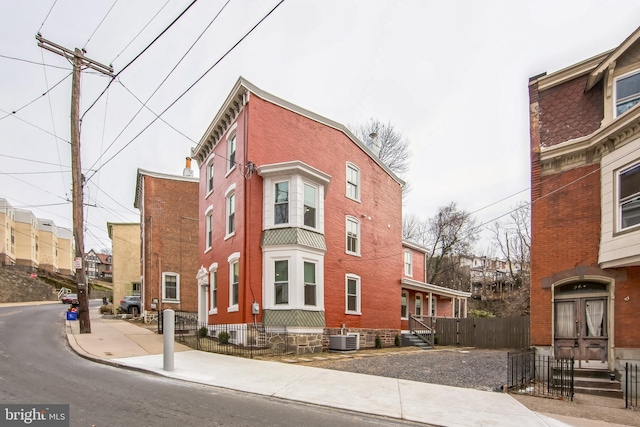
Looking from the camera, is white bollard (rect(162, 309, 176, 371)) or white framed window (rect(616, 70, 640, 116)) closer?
white bollard (rect(162, 309, 176, 371))

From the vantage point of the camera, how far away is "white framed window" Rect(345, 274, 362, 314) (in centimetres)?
1902

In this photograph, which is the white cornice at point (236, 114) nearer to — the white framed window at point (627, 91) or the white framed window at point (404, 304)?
the white framed window at point (404, 304)

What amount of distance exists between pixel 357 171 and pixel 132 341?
12904 millimetres

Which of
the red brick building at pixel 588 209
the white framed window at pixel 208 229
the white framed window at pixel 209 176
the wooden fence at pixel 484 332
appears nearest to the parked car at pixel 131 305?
the white framed window at pixel 208 229

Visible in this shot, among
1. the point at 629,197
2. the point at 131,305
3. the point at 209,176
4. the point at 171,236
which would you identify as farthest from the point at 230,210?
the point at 131,305

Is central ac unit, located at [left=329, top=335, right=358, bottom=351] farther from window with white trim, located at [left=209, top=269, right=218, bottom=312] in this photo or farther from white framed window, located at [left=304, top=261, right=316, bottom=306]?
window with white trim, located at [left=209, top=269, right=218, bottom=312]

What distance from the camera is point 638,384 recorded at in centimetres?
985

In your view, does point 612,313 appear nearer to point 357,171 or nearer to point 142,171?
point 357,171

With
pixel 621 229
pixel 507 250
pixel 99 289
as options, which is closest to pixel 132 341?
pixel 621 229

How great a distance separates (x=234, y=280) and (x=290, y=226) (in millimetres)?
3281

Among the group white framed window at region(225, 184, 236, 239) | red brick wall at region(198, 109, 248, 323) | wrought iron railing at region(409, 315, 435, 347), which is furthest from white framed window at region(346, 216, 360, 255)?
wrought iron railing at region(409, 315, 435, 347)

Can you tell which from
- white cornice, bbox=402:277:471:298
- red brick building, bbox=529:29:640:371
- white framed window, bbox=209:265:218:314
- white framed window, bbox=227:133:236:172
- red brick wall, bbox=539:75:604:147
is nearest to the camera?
red brick building, bbox=529:29:640:371

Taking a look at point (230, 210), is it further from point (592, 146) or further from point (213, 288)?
point (592, 146)

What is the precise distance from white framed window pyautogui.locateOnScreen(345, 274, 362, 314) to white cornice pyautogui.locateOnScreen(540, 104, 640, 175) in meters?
9.81
